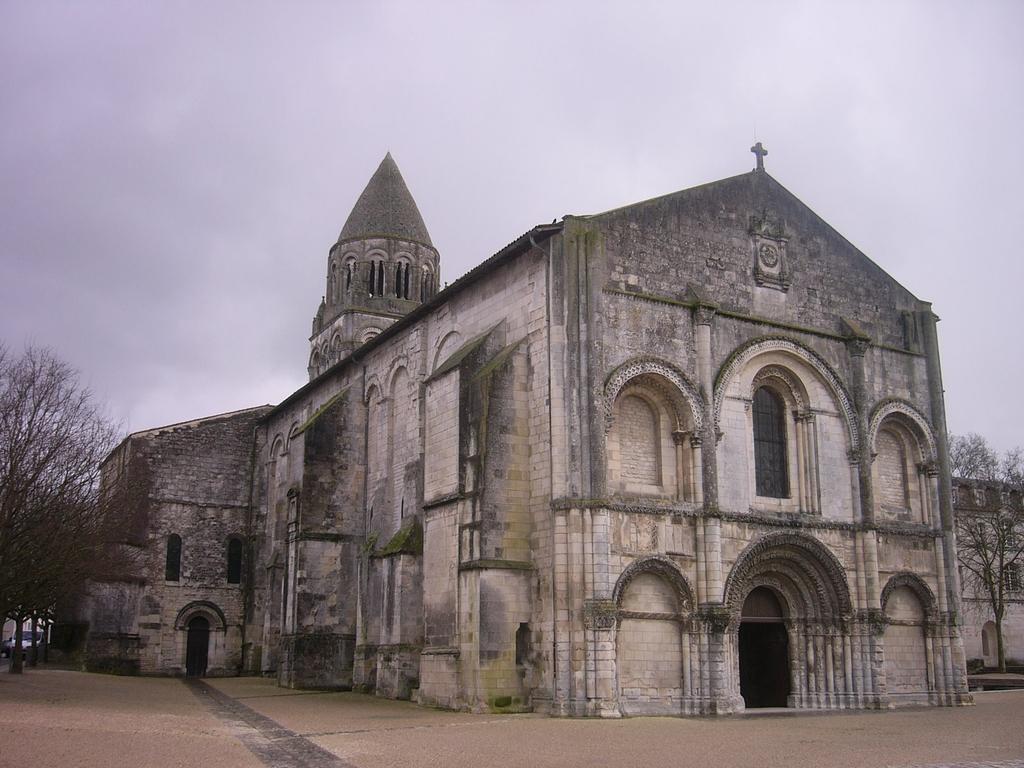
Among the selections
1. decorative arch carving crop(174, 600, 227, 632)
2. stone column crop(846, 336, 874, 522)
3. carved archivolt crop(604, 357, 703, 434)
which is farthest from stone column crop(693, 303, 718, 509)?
decorative arch carving crop(174, 600, 227, 632)

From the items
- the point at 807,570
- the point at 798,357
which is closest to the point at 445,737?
the point at 807,570

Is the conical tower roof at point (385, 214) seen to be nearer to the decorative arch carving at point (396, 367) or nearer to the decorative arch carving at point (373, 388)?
the decorative arch carving at point (373, 388)

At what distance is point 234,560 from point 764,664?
901 inches

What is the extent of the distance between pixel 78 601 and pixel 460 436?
2213 centimetres

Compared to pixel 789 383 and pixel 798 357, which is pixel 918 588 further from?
pixel 798 357

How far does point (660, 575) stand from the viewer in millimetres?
21344

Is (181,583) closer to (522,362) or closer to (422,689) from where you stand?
(422,689)

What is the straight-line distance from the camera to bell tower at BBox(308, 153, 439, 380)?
45.6 m

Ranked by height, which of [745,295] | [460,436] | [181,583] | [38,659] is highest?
[745,295]

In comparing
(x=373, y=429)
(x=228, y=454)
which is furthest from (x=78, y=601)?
(x=373, y=429)

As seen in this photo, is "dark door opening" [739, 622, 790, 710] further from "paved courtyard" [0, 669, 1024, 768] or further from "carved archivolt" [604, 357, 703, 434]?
"carved archivolt" [604, 357, 703, 434]

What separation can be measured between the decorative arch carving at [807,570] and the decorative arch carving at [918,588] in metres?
1.74

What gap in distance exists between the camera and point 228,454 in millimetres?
40969

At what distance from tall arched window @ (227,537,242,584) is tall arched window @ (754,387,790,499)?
2327 cm
